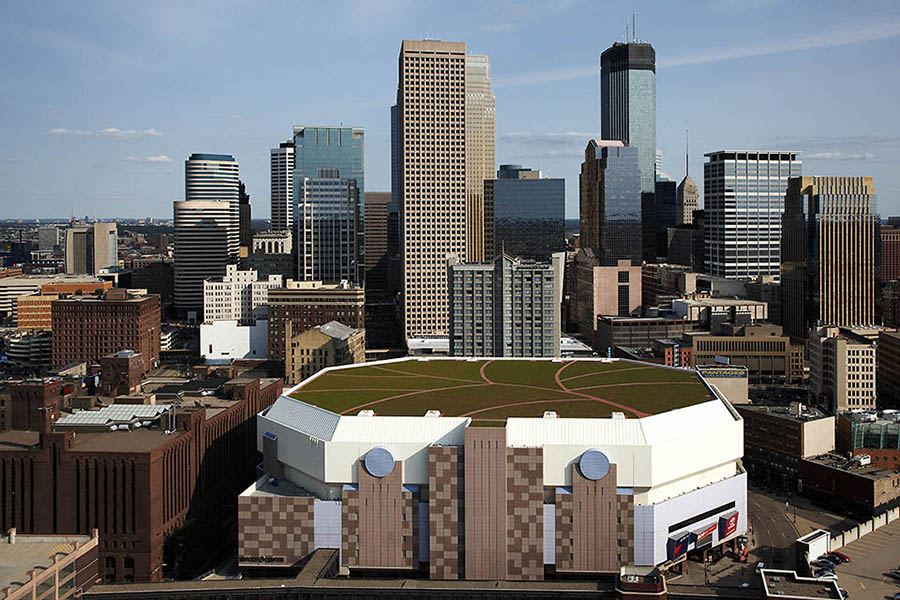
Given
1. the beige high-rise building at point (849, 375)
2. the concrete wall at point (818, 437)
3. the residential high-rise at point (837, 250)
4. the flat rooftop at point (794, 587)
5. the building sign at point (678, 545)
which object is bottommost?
the building sign at point (678, 545)

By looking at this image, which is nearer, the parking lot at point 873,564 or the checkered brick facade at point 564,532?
the checkered brick facade at point 564,532

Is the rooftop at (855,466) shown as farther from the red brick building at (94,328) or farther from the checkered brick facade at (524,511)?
the red brick building at (94,328)

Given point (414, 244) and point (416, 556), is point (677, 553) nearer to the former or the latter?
point (416, 556)

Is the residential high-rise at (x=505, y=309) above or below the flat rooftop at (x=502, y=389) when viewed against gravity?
above

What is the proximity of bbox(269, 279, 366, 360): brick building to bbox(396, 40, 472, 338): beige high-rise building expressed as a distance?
75.1 feet

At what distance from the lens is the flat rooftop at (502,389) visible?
8275 centimetres

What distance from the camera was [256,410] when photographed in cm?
10612

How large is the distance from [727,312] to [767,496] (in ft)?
297

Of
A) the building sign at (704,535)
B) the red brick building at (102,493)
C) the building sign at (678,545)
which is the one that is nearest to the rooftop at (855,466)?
the building sign at (704,535)

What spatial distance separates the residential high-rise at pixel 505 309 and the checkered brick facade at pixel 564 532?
6676 cm

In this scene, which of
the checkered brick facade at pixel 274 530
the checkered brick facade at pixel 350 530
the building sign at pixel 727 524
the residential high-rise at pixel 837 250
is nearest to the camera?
the checkered brick facade at pixel 350 530

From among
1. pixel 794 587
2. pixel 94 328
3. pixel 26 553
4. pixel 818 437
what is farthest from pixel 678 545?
pixel 94 328

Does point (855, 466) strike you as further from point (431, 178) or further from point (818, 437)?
point (431, 178)

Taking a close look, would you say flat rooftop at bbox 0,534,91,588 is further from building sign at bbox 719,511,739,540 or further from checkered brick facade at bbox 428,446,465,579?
building sign at bbox 719,511,739,540
